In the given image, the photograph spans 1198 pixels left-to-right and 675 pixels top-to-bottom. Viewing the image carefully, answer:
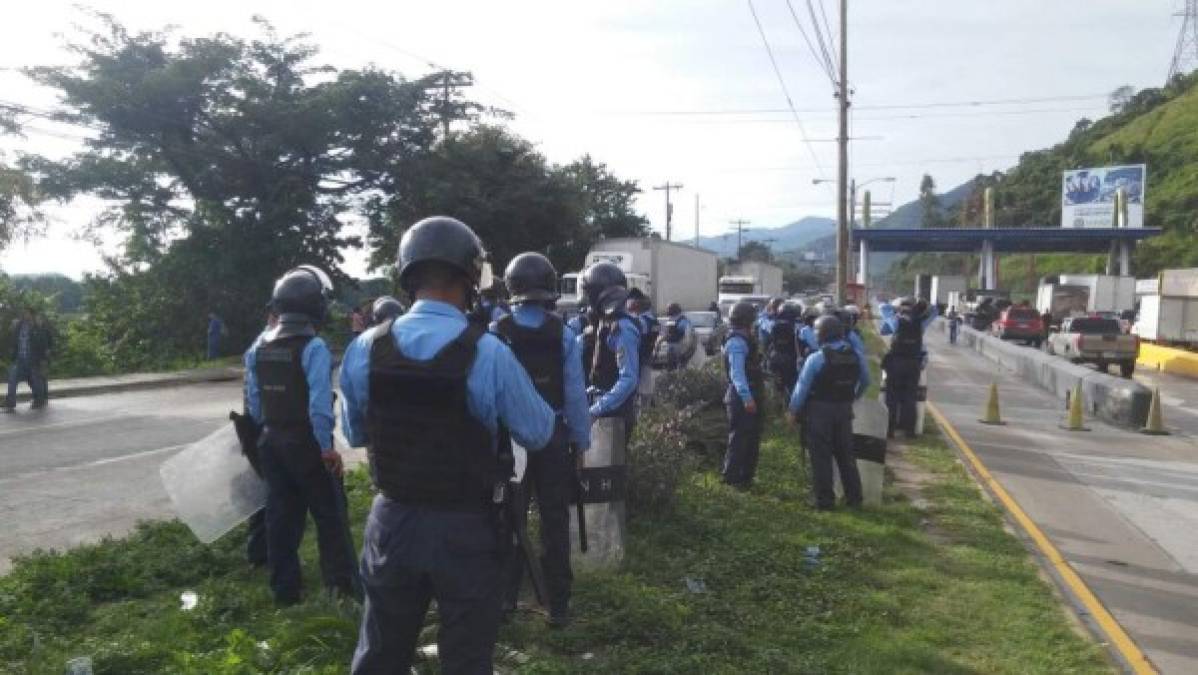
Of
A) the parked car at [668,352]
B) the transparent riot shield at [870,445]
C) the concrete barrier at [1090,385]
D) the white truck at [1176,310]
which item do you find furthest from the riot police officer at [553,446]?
the white truck at [1176,310]

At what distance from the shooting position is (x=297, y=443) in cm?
574

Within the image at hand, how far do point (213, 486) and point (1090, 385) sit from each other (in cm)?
1615

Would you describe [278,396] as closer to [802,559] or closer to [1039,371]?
[802,559]

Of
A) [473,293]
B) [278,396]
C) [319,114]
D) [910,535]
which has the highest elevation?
[319,114]

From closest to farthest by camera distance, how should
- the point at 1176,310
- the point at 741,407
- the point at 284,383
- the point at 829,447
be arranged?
1. the point at 284,383
2. the point at 829,447
3. the point at 741,407
4. the point at 1176,310

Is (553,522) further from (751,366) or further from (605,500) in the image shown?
(751,366)

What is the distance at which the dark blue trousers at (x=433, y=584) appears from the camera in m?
3.28

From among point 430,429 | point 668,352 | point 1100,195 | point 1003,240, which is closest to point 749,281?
point 1003,240

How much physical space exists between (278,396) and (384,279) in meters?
33.1

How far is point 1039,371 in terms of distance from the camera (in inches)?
926

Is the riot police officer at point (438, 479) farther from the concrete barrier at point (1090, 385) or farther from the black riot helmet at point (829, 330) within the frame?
the concrete barrier at point (1090, 385)

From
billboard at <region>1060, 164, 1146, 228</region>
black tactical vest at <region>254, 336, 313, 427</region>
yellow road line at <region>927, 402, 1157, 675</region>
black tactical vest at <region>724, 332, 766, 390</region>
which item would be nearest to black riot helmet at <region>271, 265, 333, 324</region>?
black tactical vest at <region>254, 336, 313, 427</region>

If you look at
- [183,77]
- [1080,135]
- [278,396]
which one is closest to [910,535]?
[278,396]

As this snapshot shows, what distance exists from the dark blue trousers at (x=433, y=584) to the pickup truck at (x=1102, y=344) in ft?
93.9
